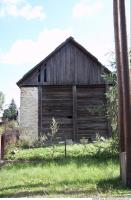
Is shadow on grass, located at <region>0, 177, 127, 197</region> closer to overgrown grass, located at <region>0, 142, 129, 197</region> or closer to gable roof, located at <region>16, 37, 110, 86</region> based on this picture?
overgrown grass, located at <region>0, 142, 129, 197</region>

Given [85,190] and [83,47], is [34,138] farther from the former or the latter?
[85,190]

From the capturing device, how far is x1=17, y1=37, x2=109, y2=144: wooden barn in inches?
1168

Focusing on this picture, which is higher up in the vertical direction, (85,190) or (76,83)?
(76,83)

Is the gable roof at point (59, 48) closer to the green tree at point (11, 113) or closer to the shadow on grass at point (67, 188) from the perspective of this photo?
the shadow on grass at point (67, 188)

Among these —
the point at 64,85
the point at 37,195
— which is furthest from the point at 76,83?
the point at 37,195

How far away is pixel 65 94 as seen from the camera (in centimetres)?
2998

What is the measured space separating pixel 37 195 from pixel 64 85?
64.5 ft

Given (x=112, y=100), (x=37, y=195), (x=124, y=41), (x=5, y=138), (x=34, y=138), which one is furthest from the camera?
(x=34, y=138)

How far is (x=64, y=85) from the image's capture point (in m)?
29.9

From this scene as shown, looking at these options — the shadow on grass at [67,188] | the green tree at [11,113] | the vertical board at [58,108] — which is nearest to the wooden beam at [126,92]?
the shadow on grass at [67,188]

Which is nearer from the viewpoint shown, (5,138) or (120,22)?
(120,22)

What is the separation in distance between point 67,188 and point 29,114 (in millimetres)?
18631

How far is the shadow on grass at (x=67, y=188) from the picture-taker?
1075 centimetres

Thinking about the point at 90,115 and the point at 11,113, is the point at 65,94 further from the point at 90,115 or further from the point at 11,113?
the point at 11,113
